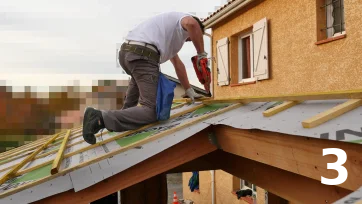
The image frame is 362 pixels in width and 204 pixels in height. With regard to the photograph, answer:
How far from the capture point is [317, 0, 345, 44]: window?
591 cm

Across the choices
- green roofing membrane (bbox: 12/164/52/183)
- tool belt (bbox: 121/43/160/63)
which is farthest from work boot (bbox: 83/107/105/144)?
tool belt (bbox: 121/43/160/63)

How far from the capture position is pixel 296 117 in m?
2.14

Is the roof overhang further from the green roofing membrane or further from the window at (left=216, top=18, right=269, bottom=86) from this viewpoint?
the green roofing membrane

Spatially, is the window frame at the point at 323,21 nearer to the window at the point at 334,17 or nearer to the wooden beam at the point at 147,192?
the window at the point at 334,17

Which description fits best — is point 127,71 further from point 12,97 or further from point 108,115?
point 12,97

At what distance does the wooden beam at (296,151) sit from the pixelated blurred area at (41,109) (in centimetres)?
1206

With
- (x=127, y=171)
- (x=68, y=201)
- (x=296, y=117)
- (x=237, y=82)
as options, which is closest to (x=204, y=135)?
(x=127, y=171)

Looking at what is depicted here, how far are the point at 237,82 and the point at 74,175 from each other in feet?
24.2

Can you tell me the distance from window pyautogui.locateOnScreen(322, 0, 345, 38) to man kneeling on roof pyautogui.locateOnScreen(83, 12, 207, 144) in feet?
10.9

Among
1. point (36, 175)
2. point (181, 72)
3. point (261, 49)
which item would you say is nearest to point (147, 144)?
point (36, 175)

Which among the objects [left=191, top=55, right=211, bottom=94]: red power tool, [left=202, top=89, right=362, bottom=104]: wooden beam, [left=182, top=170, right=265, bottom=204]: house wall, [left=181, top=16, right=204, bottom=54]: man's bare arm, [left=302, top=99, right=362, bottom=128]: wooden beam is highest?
[left=181, top=16, right=204, bottom=54]: man's bare arm

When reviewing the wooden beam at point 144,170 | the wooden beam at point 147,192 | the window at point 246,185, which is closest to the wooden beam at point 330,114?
the wooden beam at point 144,170

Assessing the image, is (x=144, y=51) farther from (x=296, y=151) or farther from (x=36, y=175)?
(x=296, y=151)

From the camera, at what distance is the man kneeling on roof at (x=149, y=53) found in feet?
11.2
